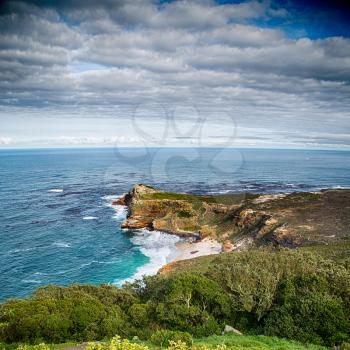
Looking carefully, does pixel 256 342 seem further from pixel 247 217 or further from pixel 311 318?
pixel 247 217

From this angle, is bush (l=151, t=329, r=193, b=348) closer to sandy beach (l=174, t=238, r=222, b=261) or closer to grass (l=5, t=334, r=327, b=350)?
grass (l=5, t=334, r=327, b=350)

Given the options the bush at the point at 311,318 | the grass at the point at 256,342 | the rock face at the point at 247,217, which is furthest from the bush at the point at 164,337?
the rock face at the point at 247,217

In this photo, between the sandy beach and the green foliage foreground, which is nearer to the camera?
the green foliage foreground

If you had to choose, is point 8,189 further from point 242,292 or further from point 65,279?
point 242,292

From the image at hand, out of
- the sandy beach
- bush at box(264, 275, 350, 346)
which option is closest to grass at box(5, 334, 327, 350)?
bush at box(264, 275, 350, 346)

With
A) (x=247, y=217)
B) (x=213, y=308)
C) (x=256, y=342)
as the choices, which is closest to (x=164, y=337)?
(x=256, y=342)

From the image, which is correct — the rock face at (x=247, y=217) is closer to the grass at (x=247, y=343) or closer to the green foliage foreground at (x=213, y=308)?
the green foliage foreground at (x=213, y=308)
